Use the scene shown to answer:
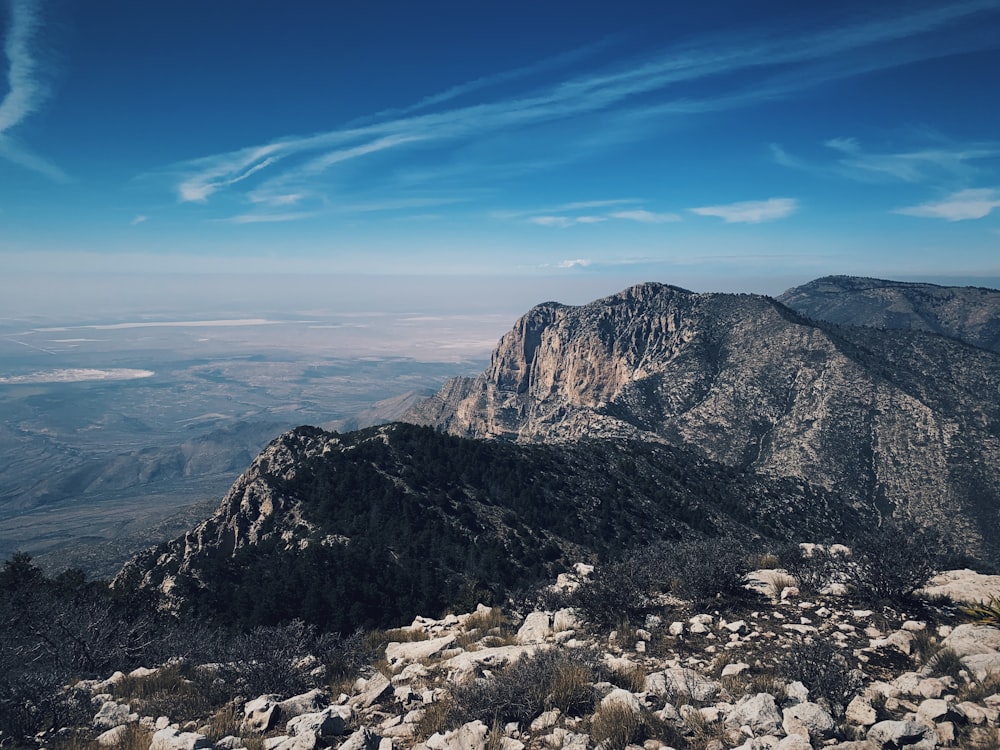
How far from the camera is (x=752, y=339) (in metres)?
108

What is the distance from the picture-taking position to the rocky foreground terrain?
7480mm

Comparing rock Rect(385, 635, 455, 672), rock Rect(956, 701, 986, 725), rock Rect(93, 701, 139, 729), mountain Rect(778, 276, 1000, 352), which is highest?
mountain Rect(778, 276, 1000, 352)

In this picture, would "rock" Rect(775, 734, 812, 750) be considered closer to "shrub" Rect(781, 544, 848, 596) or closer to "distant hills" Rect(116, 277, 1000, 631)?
"shrub" Rect(781, 544, 848, 596)

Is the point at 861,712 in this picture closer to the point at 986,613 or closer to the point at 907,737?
the point at 907,737

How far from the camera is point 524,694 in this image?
862 cm

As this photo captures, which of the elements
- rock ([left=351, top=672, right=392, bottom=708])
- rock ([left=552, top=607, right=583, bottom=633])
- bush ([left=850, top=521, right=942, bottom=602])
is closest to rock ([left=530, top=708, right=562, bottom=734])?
rock ([left=351, top=672, right=392, bottom=708])

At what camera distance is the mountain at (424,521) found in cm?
3039

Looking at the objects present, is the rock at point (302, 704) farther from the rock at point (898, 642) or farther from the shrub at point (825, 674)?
the rock at point (898, 642)

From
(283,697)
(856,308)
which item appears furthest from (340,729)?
(856,308)

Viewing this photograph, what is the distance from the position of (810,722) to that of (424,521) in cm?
3385

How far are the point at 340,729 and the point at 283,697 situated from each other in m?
2.73

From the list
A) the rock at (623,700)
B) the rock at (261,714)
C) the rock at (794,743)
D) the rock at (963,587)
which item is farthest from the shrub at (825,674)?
the rock at (261,714)

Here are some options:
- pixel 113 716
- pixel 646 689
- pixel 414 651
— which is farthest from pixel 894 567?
pixel 113 716

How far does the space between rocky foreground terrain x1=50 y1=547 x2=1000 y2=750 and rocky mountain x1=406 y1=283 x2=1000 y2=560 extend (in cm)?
6473
